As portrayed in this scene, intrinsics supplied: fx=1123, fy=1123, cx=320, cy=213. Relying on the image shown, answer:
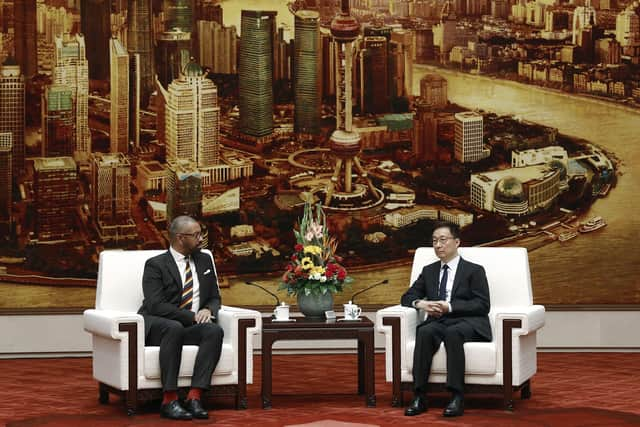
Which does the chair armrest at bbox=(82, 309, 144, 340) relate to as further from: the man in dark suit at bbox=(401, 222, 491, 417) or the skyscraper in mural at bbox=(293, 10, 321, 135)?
the skyscraper in mural at bbox=(293, 10, 321, 135)

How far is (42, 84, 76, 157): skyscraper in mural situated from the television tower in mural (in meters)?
2.05

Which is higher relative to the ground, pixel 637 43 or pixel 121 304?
pixel 637 43

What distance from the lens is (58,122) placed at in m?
8.73

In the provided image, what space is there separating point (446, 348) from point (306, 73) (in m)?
3.55

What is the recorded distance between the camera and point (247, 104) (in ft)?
29.3

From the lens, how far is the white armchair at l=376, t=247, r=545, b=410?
604cm

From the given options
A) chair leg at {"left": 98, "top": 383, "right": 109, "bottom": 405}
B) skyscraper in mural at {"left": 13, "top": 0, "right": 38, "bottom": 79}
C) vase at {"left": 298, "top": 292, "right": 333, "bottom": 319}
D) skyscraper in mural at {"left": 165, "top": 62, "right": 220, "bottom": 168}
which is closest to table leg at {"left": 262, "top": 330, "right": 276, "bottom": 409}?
vase at {"left": 298, "top": 292, "right": 333, "bottom": 319}

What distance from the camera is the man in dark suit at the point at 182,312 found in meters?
5.96

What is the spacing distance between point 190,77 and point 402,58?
170 centimetres

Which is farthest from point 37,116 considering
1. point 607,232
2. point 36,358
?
point 607,232

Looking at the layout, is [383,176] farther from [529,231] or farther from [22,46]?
[22,46]

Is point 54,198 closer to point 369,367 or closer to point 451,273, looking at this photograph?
point 369,367

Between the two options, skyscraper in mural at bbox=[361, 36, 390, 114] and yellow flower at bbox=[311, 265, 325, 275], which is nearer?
yellow flower at bbox=[311, 265, 325, 275]

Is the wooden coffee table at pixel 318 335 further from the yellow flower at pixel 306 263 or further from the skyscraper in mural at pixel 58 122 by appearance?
the skyscraper in mural at pixel 58 122
